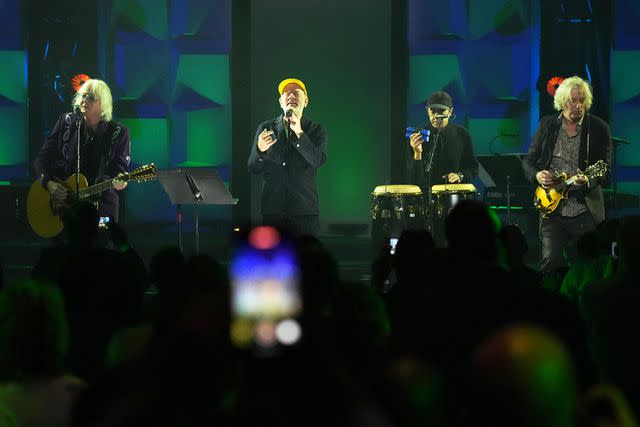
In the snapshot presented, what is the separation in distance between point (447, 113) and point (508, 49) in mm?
4094

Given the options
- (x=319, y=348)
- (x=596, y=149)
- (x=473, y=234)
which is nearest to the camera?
(x=319, y=348)

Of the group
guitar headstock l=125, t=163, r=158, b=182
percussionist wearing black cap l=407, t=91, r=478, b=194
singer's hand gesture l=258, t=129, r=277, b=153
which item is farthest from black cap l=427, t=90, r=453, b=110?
guitar headstock l=125, t=163, r=158, b=182

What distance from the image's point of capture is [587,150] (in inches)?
356

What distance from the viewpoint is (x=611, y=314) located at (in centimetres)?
340

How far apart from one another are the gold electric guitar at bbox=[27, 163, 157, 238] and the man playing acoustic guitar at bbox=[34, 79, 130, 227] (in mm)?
49

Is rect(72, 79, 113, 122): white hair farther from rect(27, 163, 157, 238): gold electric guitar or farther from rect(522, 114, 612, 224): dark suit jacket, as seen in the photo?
rect(522, 114, 612, 224): dark suit jacket

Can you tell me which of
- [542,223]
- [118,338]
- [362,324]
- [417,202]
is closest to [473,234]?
[362,324]

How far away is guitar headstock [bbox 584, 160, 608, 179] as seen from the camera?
29.0ft

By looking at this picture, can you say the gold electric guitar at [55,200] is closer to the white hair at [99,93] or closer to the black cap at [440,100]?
the white hair at [99,93]

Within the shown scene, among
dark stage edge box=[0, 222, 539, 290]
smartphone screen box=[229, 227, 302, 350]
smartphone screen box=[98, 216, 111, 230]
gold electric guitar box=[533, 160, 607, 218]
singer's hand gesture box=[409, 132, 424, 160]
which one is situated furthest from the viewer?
dark stage edge box=[0, 222, 539, 290]

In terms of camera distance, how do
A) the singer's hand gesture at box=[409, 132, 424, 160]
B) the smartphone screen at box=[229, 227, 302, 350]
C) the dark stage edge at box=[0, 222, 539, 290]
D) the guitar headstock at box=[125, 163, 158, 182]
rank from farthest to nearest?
the dark stage edge at box=[0, 222, 539, 290]
the singer's hand gesture at box=[409, 132, 424, 160]
the guitar headstock at box=[125, 163, 158, 182]
the smartphone screen at box=[229, 227, 302, 350]

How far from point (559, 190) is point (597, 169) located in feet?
1.28

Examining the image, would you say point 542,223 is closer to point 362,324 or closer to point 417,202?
point 417,202

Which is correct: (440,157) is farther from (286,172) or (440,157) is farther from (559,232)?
(286,172)
